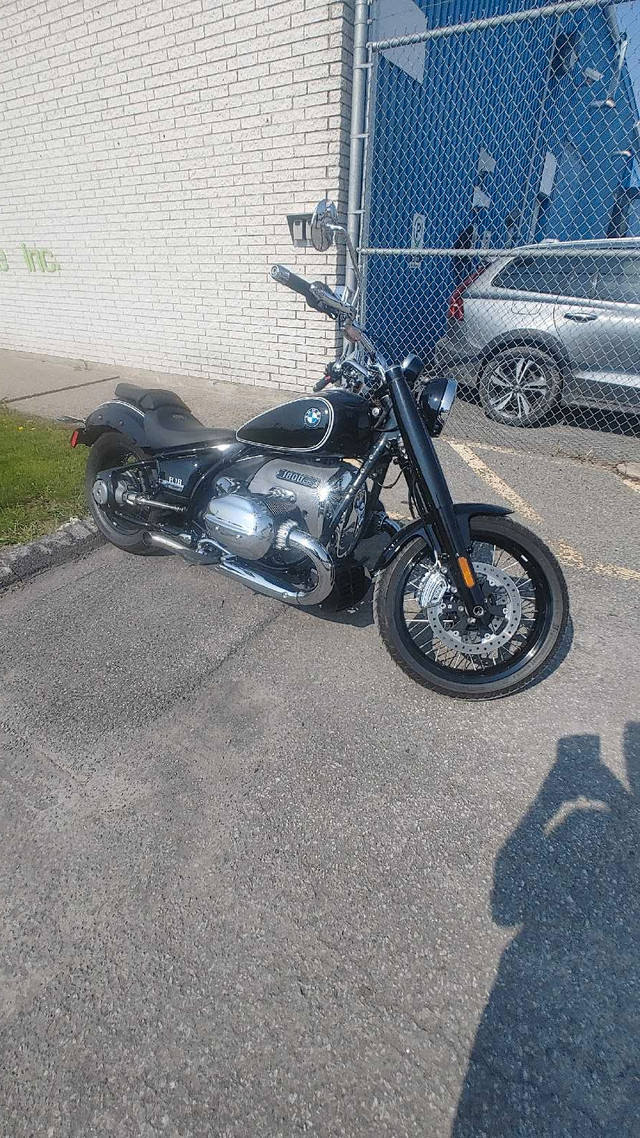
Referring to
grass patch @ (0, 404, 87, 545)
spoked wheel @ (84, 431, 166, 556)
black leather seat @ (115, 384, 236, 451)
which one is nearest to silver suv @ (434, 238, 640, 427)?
black leather seat @ (115, 384, 236, 451)

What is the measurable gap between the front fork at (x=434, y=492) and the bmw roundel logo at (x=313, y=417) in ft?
1.01

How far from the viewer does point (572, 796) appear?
201 cm

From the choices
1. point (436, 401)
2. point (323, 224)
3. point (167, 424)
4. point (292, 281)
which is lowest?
point (167, 424)

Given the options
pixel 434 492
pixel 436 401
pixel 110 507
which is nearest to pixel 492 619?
pixel 434 492

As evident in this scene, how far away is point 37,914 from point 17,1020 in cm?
28

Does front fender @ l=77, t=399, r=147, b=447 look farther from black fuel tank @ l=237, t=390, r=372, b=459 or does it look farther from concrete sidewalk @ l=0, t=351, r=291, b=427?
concrete sidewalk @ l=0, t=351, r=291, b=427

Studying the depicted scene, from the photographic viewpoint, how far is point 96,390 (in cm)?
715

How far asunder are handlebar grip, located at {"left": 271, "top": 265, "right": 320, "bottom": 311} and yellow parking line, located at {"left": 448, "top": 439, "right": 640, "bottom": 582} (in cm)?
212

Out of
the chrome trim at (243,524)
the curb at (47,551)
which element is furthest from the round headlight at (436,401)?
the curb at (47,551)

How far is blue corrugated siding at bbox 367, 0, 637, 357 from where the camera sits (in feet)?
21.3

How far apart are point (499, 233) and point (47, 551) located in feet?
30.3

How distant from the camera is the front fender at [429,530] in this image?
91.6 inches

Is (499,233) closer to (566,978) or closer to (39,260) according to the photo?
(39,260)

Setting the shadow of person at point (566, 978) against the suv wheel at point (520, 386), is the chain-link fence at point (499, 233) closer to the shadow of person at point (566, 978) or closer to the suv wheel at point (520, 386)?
the suv wheel at point (520, 386)
